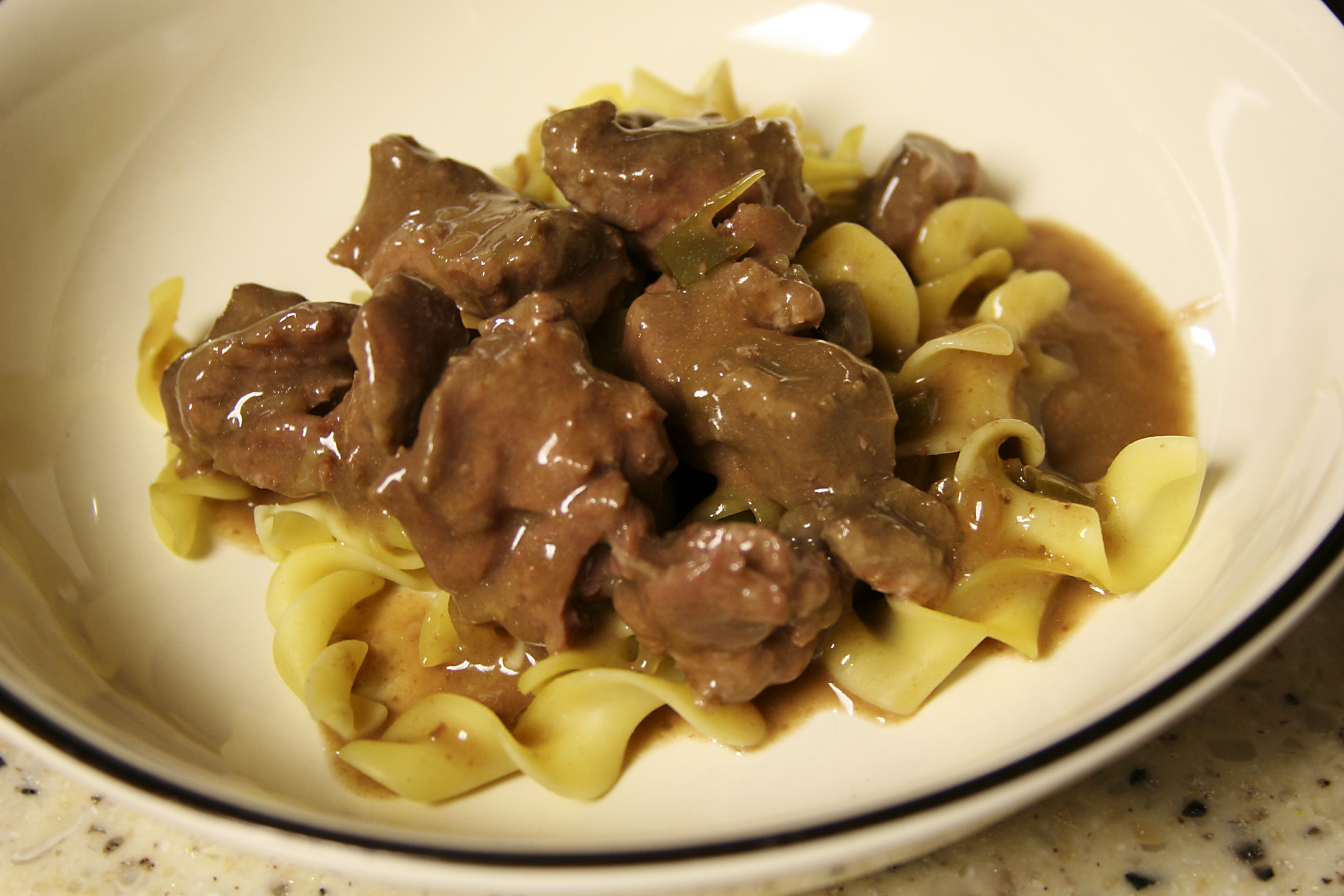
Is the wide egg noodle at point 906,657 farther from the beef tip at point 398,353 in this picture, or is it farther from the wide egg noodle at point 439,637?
the beef tip at point 398,353

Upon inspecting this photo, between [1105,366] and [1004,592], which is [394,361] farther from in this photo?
[1105,366]

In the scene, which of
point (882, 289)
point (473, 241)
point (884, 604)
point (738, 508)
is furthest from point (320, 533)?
point (882, 289)

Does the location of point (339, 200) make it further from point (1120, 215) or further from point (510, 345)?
point (1120, 215)

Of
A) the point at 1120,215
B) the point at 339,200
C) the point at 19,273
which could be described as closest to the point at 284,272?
the point at 339,200

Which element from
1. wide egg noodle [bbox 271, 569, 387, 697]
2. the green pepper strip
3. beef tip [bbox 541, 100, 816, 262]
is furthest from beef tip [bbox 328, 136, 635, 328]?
wide egg noodle [bbox 271, 569, 387, 697]

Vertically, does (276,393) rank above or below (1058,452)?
below

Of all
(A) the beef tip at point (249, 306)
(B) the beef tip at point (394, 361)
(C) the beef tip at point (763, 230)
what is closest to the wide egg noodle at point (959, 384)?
(C) the beef tip at point (763, 230)
